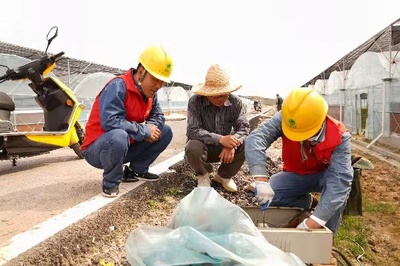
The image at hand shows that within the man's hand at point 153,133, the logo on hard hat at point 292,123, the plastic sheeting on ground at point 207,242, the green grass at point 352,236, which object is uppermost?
the logo on hard hat at point 292,123

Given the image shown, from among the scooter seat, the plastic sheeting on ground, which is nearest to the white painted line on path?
the plastic sheeting on ground

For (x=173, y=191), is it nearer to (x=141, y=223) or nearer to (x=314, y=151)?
(x=141, y=223)

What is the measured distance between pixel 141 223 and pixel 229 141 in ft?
3.59

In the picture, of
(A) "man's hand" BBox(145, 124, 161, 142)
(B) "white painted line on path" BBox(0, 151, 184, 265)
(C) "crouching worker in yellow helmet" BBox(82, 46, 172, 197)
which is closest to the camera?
(B) "white painted line on path" BBox(0, 151, 184, 265)

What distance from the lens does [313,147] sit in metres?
2.68

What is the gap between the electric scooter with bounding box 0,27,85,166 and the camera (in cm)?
441

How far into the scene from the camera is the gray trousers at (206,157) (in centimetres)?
348

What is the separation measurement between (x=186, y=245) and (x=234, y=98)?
2165 mm

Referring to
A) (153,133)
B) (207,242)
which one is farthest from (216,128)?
(207,242)

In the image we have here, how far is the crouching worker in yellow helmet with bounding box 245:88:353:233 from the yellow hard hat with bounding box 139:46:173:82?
3.19ft

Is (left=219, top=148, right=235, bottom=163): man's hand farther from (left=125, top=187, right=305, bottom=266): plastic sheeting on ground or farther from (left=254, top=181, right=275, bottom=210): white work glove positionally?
(left=125, top=187, right=305, bottom=266): plastic sheeting on ground

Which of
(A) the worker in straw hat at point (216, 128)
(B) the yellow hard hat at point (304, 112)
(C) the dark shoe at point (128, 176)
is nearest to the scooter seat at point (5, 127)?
(C) the dark shoe at point (128, 176)

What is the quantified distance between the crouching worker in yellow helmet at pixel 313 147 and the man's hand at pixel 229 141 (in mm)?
452

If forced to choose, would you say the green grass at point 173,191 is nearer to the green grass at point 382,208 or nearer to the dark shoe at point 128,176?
the dark shoe at point 128,176
